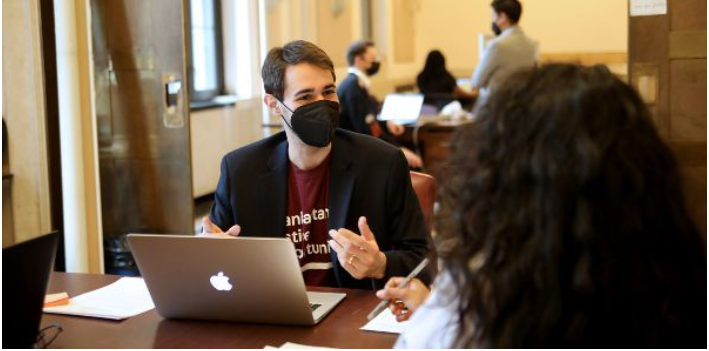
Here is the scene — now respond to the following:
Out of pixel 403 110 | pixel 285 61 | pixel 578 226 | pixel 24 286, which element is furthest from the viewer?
pixel 403 110

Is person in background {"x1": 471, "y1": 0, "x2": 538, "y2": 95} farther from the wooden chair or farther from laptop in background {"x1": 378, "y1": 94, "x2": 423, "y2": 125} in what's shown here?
the wooden chair

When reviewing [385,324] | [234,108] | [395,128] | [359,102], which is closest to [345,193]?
[385,324]

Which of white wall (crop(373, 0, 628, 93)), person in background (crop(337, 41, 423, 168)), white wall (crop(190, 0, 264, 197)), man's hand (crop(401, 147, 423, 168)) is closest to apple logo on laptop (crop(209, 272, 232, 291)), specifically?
person in background (crop(337, 41, 423, 168))

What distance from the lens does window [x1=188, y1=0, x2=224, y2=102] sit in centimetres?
766

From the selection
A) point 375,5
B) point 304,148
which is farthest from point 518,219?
point 375,5

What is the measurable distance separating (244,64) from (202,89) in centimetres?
48

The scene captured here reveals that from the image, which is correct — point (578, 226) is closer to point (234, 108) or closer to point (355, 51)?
point (355, 51)

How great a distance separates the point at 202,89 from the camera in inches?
308

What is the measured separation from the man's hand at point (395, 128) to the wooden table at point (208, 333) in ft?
15.5

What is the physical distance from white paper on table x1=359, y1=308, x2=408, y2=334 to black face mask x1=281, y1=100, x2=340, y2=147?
0.68 meters

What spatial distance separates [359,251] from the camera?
2117 mm

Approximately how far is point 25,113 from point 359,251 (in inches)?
110

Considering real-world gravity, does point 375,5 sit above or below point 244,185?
above

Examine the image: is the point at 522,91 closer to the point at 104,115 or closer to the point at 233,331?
the point at 233,331
